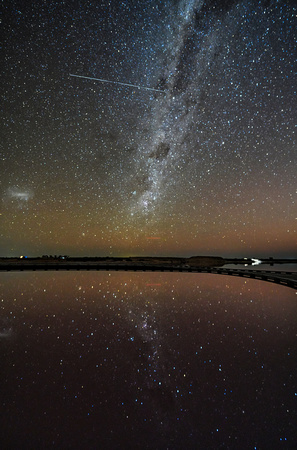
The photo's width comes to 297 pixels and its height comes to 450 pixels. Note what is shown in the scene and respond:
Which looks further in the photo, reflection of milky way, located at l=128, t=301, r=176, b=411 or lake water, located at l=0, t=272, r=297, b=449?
reflection of milky way, located at l=128, t=301, r=176, b=411

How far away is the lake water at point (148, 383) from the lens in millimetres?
3379

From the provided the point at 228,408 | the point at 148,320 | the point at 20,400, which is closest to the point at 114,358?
the point at 20,400

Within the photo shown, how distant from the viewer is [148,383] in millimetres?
4516

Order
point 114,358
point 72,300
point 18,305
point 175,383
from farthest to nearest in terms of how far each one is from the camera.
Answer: point 72,300, point 18,305, point 114,358, point 175,383

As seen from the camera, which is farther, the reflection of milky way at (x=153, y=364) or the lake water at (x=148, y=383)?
the reflection of milky way at (x=153, y=364)

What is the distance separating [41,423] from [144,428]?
1.42m

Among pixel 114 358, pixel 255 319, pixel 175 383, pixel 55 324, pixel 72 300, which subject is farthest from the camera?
pixel 72 300

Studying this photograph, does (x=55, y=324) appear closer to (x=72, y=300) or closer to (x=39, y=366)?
(x=39, y=366)

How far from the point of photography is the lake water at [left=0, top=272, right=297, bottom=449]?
3.38m

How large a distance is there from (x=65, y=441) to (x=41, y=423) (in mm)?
505

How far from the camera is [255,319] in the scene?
8828mm

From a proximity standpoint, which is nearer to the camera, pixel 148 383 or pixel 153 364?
pixel 148 383

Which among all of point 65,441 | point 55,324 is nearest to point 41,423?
point 65,441

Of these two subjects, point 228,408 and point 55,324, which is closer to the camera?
point 228,408
